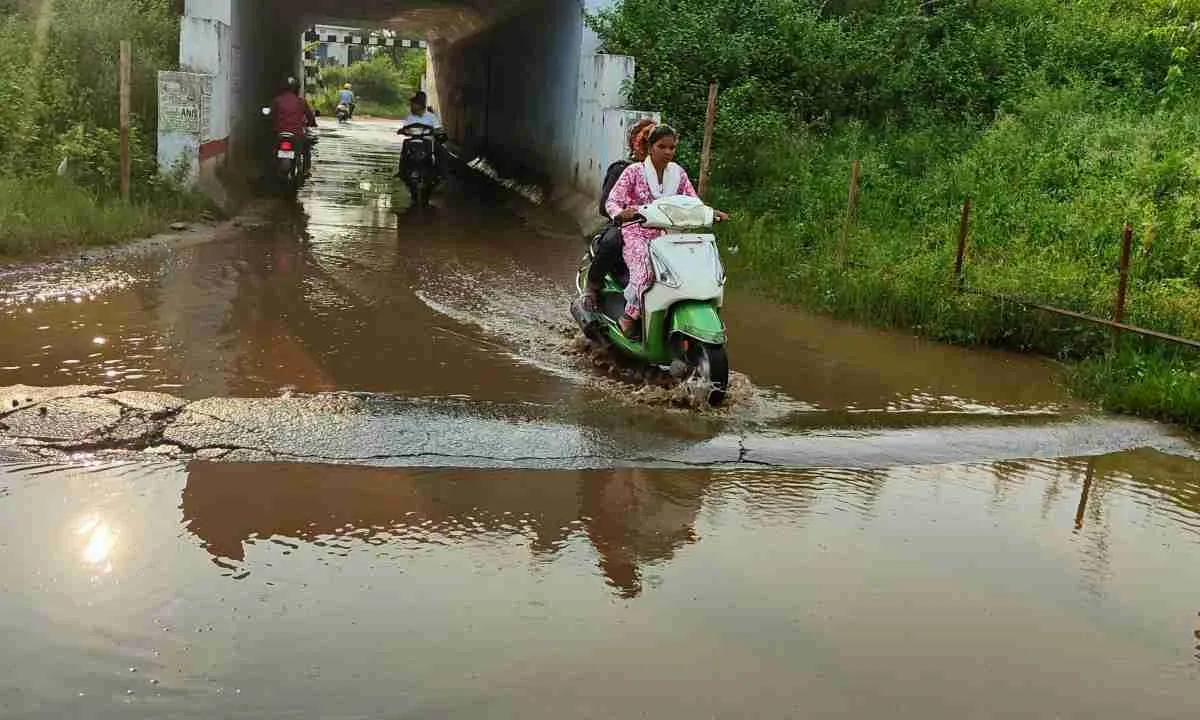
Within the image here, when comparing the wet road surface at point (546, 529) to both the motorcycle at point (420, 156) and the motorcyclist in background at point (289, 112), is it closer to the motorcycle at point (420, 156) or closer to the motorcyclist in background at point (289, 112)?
the motorcycle at point (420, 156)

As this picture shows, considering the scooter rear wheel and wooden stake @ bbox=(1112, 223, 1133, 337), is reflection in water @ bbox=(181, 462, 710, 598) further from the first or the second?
wooden stake @ bbox=(1112, 223, 1133, 337)

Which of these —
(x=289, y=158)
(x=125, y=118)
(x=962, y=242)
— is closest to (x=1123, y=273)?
(x=962, y=242)

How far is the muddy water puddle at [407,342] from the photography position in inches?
251

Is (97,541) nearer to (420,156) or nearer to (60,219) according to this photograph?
(60,219)

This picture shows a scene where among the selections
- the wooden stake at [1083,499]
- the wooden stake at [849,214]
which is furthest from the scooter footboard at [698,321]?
the wooden stake at [849,214]

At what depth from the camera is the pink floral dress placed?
6791 millimetres

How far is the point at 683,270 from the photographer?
6.45 meters

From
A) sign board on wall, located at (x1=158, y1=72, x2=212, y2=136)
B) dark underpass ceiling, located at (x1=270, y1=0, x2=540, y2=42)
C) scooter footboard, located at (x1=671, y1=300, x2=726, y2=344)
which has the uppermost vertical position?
dark underpass ceiling, located at (x1=270, y1=0, x2=540, y2=42)

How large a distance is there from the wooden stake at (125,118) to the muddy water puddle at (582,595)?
7287 mm

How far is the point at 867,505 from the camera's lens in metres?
5.04

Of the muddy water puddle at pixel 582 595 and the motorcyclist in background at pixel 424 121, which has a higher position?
the motorcyclist in background at pixel 424 121

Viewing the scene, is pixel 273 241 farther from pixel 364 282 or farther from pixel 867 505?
pixel 867 505

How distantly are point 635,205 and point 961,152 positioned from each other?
307 inches

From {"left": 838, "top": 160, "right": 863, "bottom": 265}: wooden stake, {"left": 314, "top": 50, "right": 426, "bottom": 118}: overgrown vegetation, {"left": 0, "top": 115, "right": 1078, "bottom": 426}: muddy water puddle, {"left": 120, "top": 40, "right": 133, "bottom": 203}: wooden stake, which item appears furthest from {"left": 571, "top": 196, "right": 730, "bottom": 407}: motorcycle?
{"left": 314, "top": 50, "right": 426, "bottom": 118}: overgrown vegetation
